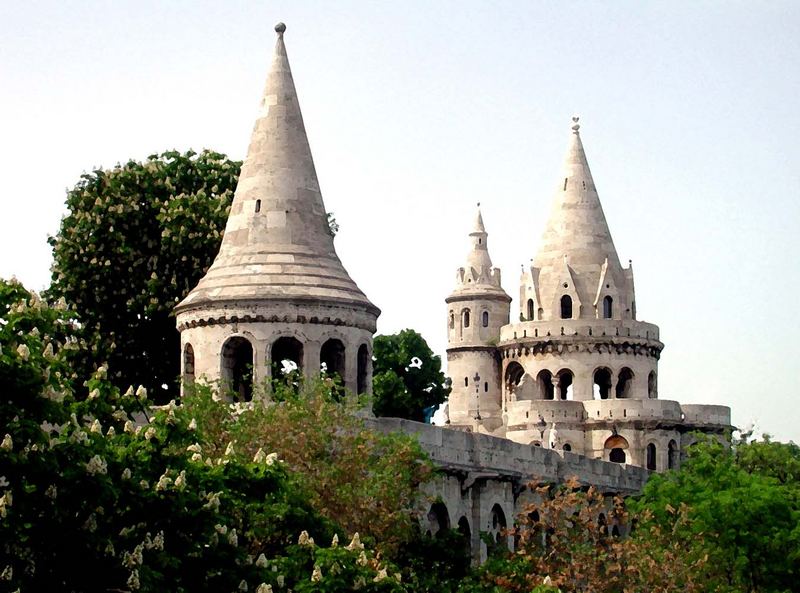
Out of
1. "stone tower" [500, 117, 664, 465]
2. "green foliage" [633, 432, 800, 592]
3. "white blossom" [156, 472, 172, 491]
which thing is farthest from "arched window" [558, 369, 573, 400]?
"white blossom" [156, 472, 172, 491]

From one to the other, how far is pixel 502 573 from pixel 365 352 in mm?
5442

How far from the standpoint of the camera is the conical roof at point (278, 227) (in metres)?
33.1

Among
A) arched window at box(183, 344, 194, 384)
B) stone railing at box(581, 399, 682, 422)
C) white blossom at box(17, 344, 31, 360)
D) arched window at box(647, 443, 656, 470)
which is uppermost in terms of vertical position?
stone railing at box(581, 399, 682, 422)

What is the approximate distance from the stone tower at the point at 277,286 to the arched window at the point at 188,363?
0.7 inches

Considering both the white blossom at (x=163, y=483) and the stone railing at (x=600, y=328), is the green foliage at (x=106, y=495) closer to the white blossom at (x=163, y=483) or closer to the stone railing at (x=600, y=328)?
the white blossom at (x=163, y=483)

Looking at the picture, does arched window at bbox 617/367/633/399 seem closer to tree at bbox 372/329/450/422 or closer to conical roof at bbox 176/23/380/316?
tree at bbox 372/329/450/422

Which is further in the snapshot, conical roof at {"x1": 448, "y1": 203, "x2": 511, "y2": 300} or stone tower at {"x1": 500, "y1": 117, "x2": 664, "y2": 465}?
conical roof at {"x1": 448, "y1": 203, "x2": 511, "y2": 300}

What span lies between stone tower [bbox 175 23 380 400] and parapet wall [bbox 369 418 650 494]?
170 cm

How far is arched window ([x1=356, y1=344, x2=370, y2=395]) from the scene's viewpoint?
111 feet

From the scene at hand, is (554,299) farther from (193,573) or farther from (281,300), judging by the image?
(193,573)

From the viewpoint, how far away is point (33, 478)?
17312mm

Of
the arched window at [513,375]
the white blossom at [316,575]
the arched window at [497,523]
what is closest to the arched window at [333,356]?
the arched window at [497,523]

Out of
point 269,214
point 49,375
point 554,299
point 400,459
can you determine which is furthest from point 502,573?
point 554,299

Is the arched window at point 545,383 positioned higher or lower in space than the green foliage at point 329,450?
higher
